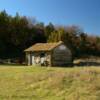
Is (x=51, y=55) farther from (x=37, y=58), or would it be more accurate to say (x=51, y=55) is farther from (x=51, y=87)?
Answer: (x=51, y=87)

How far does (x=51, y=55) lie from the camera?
56.5m

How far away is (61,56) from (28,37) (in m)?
21.3

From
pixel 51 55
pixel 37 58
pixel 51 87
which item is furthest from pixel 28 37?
pixel 51 87

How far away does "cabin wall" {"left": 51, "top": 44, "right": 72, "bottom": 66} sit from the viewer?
188ft

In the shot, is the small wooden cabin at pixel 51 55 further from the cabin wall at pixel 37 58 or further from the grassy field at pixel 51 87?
the grassy field at pixel 51 87

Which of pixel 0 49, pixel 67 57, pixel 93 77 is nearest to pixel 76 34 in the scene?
Result: pixel 0 49

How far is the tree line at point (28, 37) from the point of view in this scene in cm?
7581

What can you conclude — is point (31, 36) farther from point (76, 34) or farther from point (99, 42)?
point (99, 42)

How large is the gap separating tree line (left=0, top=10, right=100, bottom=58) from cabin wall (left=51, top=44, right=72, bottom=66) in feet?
42.6

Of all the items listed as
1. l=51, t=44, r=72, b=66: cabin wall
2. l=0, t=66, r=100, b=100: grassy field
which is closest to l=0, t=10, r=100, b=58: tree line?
l=51, t=44, r=72, b=66: cabin wall

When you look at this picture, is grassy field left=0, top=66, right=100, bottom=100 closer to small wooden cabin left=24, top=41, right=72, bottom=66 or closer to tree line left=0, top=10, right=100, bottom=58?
small wooden cabin left=24, top=41, right=72, bottom=66

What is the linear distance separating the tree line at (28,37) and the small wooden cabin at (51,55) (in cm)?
1339

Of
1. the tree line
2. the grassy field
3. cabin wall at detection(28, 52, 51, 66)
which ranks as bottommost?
the grassy field

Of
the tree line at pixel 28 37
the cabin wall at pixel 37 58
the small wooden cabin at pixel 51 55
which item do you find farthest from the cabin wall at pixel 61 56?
the tree line at pixel 28 37
